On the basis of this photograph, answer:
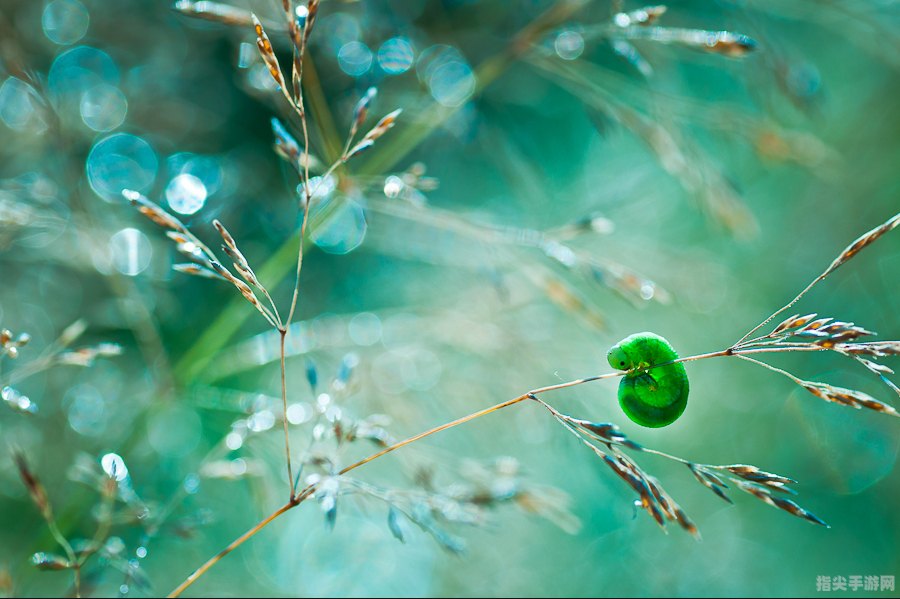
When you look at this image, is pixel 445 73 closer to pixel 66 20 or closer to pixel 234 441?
pixel 66 20

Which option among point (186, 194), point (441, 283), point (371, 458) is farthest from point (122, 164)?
point (371, 458)

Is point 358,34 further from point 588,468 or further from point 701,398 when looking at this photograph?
point 701,398

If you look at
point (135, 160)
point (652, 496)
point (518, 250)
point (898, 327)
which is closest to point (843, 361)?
point (898, 327)

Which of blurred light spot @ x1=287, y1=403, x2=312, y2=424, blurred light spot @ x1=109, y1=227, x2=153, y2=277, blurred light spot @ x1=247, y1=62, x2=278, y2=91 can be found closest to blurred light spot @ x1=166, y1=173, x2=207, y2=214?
blurred light spot @ x1=109, y1=227, x2=153, y2=277

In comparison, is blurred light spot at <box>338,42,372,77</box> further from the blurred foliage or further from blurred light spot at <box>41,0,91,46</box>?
blurred light spot at <box>41,0,91,46</box>

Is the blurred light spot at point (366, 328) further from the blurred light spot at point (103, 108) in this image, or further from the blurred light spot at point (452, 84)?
the blurred light spot at point (103, 108)
